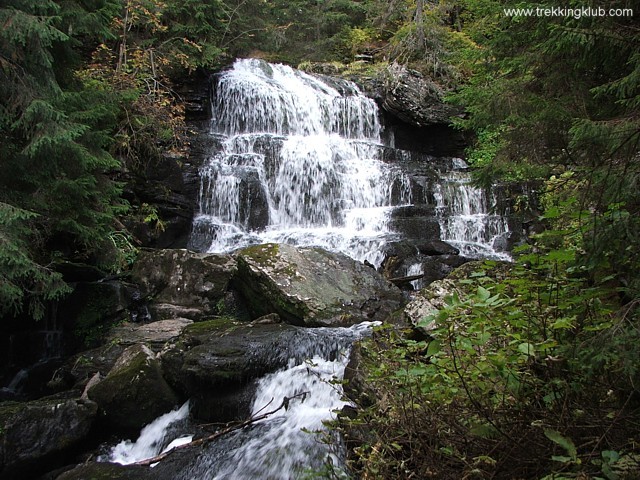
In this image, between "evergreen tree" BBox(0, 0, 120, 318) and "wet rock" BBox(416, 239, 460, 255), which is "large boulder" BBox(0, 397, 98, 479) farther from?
"wet rock" BBox(416, 239, 460, 255)

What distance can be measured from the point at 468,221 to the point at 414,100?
277 inches

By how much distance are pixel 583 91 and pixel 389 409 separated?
332 centimetres

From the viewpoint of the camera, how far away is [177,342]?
607 centimetres

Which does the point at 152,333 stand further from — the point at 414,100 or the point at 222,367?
the point at 414,100

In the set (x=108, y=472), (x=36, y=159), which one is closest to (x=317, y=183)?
(x=36, y=159)

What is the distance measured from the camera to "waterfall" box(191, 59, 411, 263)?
1191 centimetres

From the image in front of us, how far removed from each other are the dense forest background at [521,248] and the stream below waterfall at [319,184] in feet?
5.43

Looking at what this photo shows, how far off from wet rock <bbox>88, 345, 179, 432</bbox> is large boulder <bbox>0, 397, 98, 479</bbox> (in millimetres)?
246

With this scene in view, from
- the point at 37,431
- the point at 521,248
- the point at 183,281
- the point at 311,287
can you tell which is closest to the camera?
the point at 521,248

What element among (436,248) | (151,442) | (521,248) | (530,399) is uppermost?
(521,248)

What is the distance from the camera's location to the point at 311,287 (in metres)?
7.51

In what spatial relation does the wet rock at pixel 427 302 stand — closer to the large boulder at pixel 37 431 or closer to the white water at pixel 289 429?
the white water at pixel 289 429

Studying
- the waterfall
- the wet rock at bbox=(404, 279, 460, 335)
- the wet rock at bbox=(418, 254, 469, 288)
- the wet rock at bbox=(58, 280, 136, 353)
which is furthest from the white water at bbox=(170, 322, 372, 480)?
the waterfall

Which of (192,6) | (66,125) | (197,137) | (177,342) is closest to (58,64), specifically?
(66,125)
